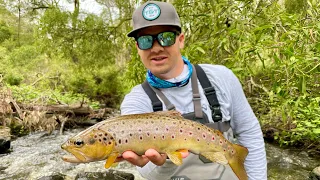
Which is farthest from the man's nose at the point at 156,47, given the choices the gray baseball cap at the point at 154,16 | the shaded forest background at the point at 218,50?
the shaded forest background at the point at 218,50

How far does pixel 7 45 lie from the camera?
22109 millimetres

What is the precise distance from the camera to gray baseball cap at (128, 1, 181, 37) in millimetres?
1705

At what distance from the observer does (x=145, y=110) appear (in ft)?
5.73

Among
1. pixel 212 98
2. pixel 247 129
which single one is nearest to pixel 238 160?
pixel 247 129

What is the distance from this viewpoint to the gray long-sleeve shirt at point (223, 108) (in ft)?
5.72

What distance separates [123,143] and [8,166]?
6.22m

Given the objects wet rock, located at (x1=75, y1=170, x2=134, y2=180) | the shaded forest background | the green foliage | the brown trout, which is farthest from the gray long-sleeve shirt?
the green foliage

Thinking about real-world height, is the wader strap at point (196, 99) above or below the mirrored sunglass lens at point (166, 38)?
below

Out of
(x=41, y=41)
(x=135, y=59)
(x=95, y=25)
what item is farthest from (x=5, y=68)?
(x=135, y=59)

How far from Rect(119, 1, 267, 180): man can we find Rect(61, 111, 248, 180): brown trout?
0.18 metres

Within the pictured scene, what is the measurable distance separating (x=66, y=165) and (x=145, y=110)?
18.1 feet

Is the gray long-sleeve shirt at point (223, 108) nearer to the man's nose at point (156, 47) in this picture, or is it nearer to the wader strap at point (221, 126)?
the wader strap at point (221, 126)

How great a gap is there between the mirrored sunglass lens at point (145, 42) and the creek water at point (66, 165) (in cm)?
453

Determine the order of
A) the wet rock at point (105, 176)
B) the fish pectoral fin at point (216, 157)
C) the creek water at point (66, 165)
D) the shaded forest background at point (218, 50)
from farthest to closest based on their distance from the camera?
the creek water at point (66, 165), the wet rock at point (105, 176), the shaded forest background at point (218, 50), the fish pectoral fin at point (216, 157)
